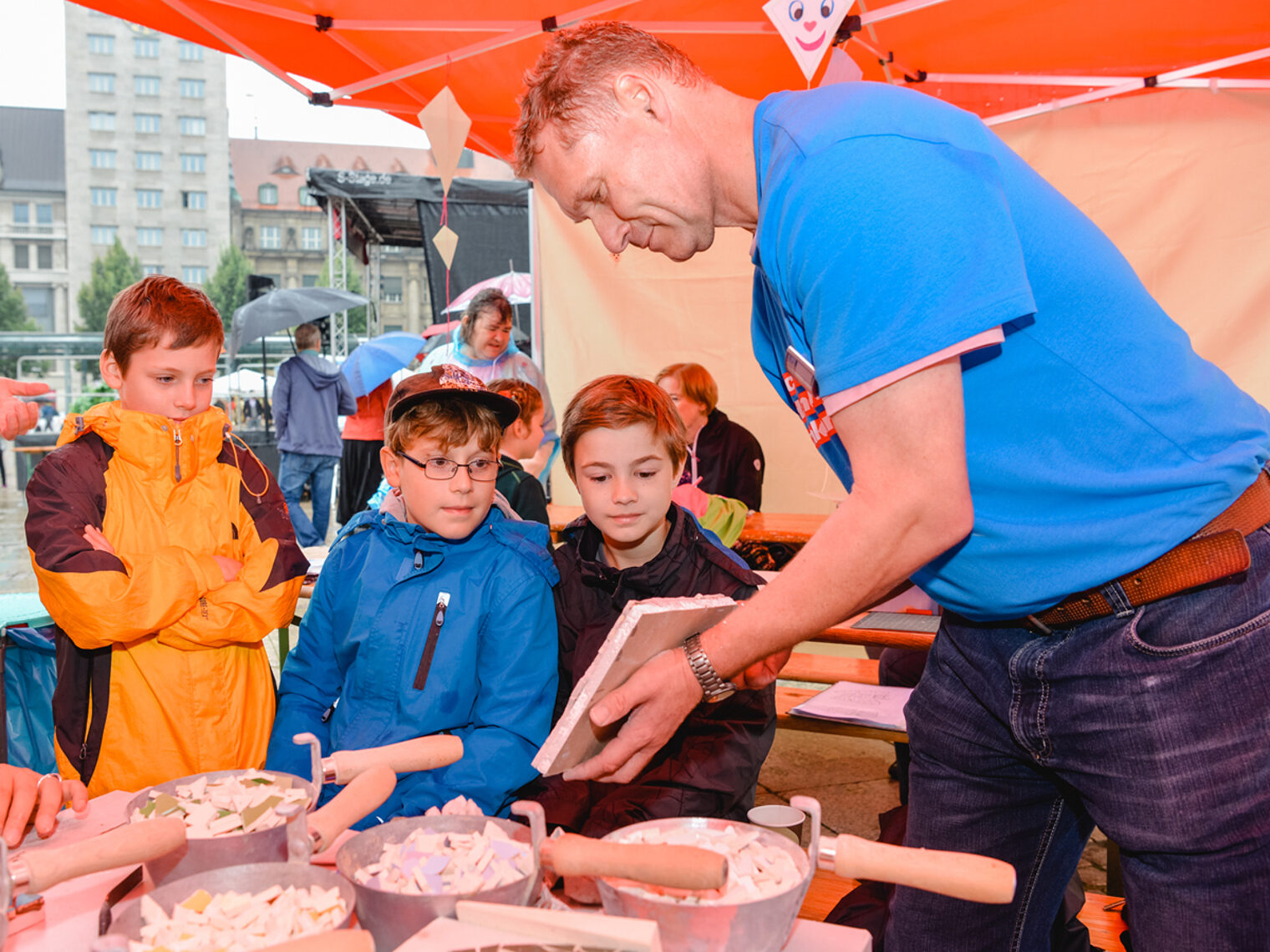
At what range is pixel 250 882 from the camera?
862 mm

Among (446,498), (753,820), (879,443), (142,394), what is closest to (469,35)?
(142,394)

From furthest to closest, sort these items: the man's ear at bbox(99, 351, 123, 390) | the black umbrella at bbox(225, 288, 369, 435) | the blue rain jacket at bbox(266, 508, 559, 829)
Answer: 1. the black umbrella at bbox(225, 288, 369, 435)
2. the man's ear at bbox(99, 351, 123, 390)
3. the blue rain jacket at bbox(266, 508, 559, 829)

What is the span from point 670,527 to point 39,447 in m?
15.6

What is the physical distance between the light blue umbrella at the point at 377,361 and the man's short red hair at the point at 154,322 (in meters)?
5.63

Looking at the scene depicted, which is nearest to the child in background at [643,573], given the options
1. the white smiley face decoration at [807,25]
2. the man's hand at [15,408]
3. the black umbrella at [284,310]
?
the man's hand at [15,408]

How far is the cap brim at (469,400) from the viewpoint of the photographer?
6.52 ft

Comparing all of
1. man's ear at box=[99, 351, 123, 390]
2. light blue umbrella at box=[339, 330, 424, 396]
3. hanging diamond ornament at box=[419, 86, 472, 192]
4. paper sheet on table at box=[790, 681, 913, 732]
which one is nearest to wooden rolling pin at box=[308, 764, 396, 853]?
man's ear at box=[99, 351, 123, 390]

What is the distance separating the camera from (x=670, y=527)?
2.10 meters

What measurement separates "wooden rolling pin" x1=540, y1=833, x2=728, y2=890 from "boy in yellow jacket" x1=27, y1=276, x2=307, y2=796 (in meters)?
1.41

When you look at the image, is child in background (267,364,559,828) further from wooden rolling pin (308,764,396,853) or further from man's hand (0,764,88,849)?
wooden rolling pin (308,764,396,853)

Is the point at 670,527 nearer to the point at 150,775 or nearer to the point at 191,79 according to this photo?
the point at 150,775

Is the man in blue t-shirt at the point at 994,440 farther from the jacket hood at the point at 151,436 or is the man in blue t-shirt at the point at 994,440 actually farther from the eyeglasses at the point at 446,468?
the jacket hood at the point at 151,436

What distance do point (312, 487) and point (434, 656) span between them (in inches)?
289

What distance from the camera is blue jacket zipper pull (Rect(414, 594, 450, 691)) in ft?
6.00
